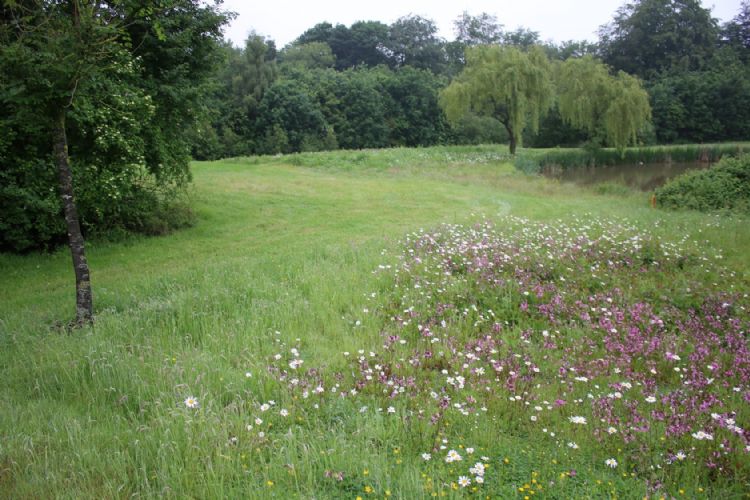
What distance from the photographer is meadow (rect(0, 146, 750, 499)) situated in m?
3.21

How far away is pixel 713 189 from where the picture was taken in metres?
16.6

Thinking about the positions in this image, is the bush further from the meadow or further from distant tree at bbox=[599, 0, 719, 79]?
distant tree at bbox=[599, 0, 719, 79]

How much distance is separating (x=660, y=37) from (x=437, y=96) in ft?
128

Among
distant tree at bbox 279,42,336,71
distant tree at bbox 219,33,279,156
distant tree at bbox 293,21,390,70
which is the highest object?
distant tree at bbox 293,21,390,70

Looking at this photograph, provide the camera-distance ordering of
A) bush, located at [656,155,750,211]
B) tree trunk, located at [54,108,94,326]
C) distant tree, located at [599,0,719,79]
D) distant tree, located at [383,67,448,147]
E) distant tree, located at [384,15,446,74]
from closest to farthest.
Answer: 1. tree trunk, located at [54,108,94,326]
2. bush, located at [656,155,750,211]
3. distant tree, located at [383,67,448,147]
4. distant tree, located at [599,0,719,79]
5. distant tree, located at [384,15,446,74]

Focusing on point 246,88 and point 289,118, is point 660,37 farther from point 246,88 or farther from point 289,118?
point 246,88

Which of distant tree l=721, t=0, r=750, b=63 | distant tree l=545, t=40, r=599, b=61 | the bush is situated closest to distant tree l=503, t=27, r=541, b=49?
distant tree l=545, t=40, r=599, b=61

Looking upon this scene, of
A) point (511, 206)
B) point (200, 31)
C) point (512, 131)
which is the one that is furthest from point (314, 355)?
point (512, 131)

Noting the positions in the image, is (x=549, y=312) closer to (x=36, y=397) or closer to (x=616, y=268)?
(x=616, y=268)

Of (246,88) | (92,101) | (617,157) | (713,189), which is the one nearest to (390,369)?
(92,101)

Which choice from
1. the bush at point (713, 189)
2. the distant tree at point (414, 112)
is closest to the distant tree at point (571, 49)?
the distant tree at point (414, 112)

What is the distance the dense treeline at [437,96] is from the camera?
4697cm

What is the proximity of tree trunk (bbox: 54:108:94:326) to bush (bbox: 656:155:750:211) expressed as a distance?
17908 millimetres

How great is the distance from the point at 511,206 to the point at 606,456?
13.1m
